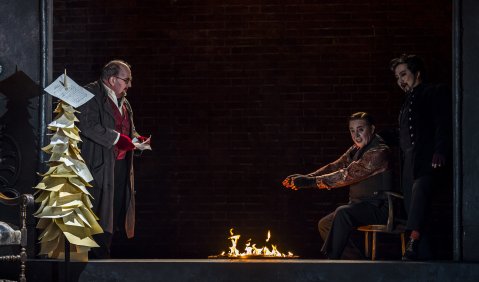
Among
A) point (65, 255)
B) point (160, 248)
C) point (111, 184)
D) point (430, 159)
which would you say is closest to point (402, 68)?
point (430, 159)

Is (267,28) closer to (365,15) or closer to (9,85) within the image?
(365,15)

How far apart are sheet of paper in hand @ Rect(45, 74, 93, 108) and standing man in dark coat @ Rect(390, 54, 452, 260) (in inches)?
98.0

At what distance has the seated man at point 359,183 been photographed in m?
8.51

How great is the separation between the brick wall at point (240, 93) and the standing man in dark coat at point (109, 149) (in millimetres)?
2258

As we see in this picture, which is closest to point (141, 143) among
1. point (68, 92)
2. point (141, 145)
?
point (141, 145)

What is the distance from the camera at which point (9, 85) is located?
7824 mm

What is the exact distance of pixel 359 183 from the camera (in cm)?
873

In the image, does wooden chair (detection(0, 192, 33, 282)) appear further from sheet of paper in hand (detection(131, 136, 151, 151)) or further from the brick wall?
the brick wall

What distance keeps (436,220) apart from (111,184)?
12.7 ft

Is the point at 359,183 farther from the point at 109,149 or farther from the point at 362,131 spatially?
the point at 109,149

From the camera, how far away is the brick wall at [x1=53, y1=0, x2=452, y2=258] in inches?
422

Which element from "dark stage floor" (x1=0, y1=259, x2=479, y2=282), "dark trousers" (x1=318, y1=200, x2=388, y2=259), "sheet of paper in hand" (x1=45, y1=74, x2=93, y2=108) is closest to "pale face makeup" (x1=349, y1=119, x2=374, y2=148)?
"dark trousers" (x1=318, y1=200, x2=388, y2=259)

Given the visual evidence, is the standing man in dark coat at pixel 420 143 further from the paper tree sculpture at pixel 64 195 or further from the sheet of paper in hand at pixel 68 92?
the sheet of paper in hand at pixel 68 92

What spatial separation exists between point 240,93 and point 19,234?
13.2ft
